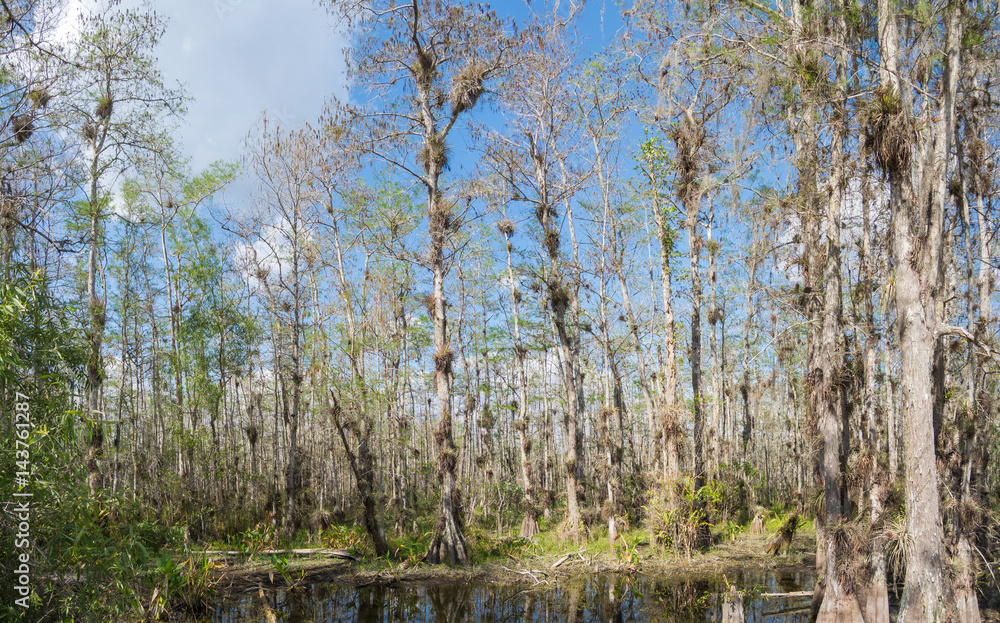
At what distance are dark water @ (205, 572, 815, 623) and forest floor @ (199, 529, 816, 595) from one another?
0.32 meters

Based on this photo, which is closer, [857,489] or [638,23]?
[638,23]

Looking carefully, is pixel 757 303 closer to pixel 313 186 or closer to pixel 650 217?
pixel 650 217

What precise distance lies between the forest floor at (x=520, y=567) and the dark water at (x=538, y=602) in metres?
0.32

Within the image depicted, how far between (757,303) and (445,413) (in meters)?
13.1

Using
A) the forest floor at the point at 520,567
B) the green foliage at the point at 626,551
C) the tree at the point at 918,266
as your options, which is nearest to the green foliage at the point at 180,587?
the forest floor at the point at 520,567

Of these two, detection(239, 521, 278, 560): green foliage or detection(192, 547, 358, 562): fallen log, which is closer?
detection(239, 521, 278, 560): green foliage

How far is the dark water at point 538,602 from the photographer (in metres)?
9.21

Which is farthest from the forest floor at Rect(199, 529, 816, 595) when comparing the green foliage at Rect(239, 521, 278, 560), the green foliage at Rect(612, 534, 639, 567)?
the green foliage at Rect(239, 521, 278, 560)

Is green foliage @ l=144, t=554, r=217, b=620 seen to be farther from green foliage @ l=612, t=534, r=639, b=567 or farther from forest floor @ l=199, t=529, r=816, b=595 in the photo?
green foliage @ l=612, t=534, r=639, b=567

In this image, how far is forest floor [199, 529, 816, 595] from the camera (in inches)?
446

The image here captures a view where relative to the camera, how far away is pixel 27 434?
395 cm

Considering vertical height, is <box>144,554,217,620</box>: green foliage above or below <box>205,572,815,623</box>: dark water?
above

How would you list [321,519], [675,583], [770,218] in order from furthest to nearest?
[321,519], [675,583], [770,218]

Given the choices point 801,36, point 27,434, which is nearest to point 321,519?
point 27,434
